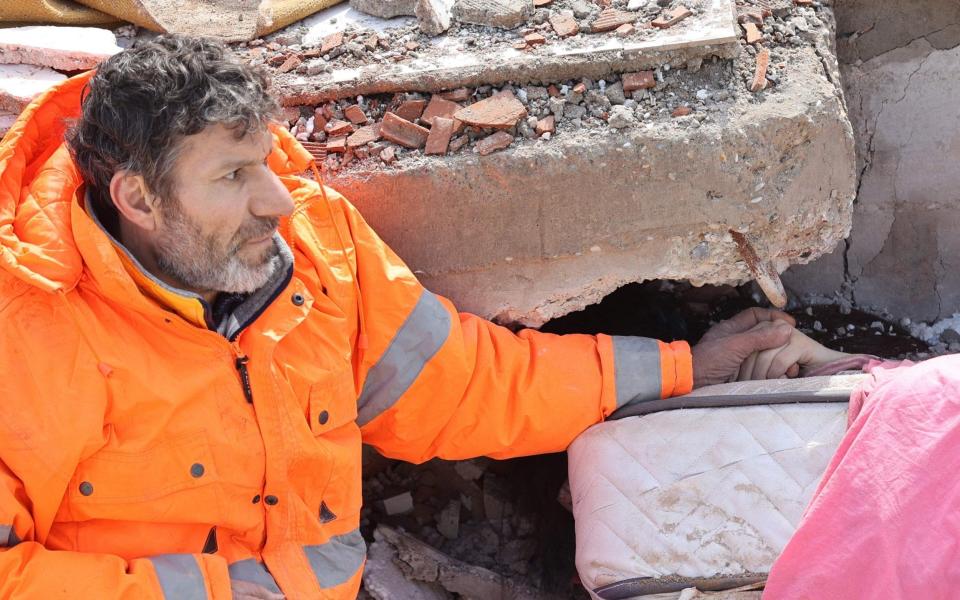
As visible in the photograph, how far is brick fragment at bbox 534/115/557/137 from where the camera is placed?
2.62 m

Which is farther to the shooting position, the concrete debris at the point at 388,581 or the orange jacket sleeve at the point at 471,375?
the concrete debris at the point at 388,581

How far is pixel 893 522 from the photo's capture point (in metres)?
2.02

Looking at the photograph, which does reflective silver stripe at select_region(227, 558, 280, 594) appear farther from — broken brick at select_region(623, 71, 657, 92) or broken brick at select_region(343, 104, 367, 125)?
broken brick at select_region(623, 71, 657, 92)

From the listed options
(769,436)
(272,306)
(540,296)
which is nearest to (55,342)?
(272,306)

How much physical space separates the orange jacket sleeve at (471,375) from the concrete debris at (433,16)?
0.72 metres

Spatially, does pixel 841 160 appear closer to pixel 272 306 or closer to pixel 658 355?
pixel 658 355

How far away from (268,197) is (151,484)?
0.70 metres

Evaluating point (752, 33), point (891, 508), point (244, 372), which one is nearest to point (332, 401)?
point (244, 372)

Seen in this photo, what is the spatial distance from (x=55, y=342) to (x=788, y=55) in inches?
84.3

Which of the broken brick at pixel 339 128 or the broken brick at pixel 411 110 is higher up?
the broken brick at pixel 411 110

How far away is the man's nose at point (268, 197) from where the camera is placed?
216 cm

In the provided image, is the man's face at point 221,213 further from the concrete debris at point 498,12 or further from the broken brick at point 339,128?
the concrete debris at point 498,12

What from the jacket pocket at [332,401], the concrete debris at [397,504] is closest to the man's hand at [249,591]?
the jacket pocket at [332,401]

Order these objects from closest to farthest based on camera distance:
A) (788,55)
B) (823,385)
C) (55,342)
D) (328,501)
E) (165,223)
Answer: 1. (55,342)
2. (165,223)
3. (328,501)
4. (823,385)
5. (788,55)
